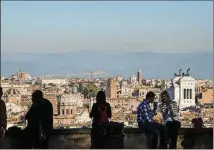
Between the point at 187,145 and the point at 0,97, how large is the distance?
2.58m

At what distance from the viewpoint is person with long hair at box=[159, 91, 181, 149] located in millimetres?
7223

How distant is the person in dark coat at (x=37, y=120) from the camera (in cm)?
672

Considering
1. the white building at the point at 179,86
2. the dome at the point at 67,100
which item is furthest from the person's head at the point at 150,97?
the dome at the point at 67,100

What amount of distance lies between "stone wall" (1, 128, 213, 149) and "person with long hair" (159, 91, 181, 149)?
0.62 feet

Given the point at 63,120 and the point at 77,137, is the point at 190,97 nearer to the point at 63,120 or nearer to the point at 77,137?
the point at 63,120

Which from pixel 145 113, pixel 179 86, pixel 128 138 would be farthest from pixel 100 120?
pixel 179 86

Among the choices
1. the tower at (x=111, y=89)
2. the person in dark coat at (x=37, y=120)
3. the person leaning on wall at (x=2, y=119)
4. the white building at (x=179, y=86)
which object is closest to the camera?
the person in dark coat at (x=37, y=120)

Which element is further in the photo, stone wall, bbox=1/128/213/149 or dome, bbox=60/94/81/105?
dome, bbox=60/94/81/105

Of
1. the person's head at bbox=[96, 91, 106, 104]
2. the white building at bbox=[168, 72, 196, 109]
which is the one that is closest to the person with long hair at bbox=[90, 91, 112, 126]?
the person's head at bbox=[96, 91, 106, 104]

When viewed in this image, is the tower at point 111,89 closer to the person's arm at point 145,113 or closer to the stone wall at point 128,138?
the stone wall at point 128,138

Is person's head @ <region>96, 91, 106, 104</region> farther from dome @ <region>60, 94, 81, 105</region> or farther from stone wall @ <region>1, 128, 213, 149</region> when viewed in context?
dome @ <region>60, 94, 81, 105</region>

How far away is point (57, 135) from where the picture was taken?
7215 millimetres

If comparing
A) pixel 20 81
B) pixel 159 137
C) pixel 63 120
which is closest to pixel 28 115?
pixel 159 137

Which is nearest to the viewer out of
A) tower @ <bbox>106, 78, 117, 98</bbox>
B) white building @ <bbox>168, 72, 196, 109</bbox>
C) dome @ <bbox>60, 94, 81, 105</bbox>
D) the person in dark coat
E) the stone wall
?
the person in dark coat
